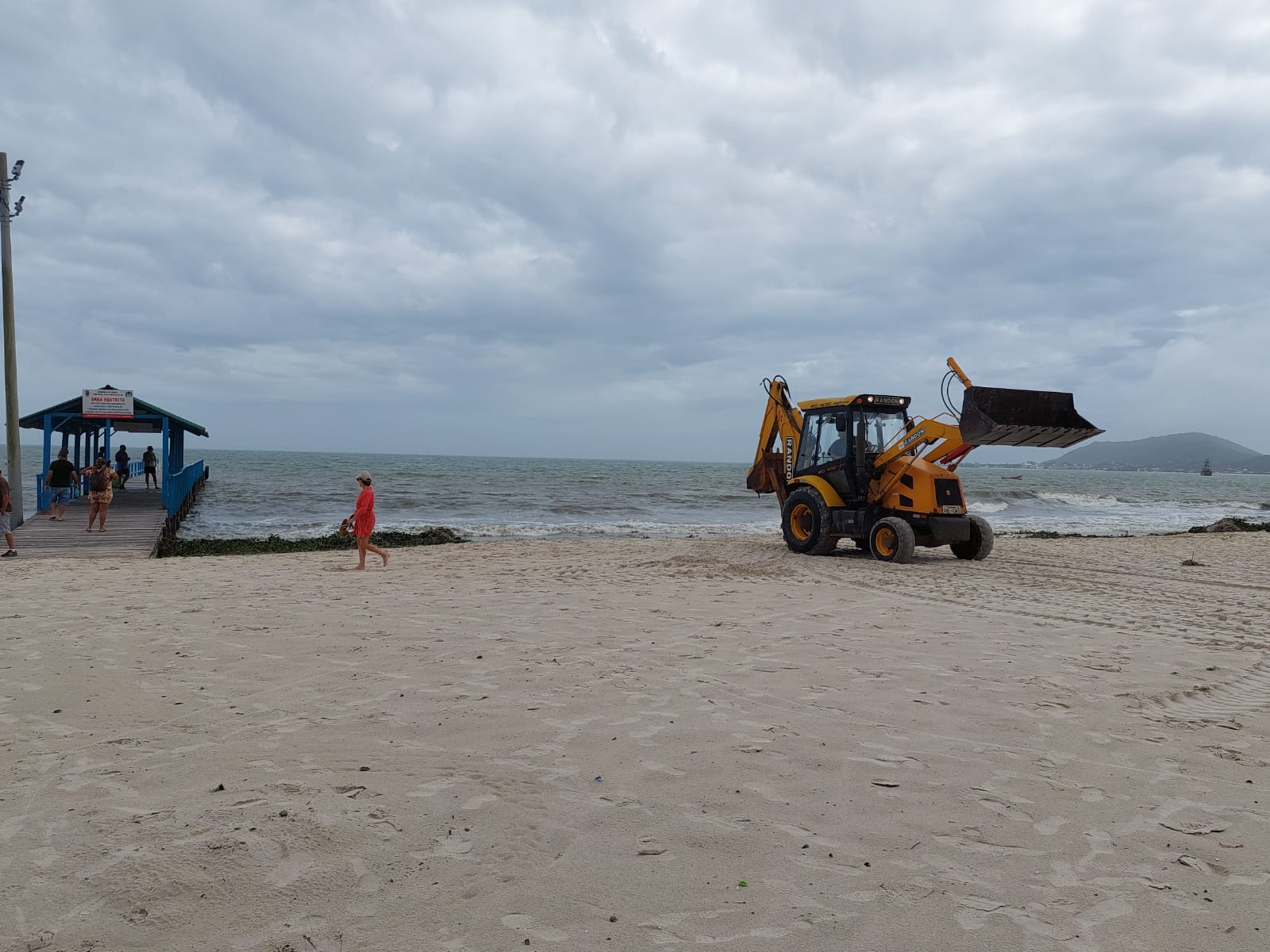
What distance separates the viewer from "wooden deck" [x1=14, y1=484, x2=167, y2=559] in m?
14.2

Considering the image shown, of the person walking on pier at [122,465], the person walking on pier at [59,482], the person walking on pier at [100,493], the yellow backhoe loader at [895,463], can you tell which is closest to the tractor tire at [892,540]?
the yellow backhoe loader at [895,463]

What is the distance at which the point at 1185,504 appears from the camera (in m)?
44.3

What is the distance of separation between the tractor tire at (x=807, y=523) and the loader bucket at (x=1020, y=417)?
2856 mm

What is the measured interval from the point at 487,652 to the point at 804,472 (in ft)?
30.2

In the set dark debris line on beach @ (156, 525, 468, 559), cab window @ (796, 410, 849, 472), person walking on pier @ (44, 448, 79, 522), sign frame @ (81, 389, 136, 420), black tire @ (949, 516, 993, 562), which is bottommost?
dark debris line on beach @ (156, 525, 468, 559)

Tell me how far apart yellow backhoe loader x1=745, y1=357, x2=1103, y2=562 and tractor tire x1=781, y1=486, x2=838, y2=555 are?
0.05 feet

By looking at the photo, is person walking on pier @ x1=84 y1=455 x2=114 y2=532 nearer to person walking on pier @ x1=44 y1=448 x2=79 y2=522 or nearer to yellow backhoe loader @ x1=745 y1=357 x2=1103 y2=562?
person walking on pier @ x1=44 y1=448 x2=79 y2=522

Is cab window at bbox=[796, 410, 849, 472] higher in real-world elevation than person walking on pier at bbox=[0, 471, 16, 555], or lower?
higher

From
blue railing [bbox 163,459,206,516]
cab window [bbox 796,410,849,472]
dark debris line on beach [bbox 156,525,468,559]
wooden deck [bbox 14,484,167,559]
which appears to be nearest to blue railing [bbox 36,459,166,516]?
blue railing [bbox 163,459,206,516]

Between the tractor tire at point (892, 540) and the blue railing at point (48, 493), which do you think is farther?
the blue railing at point (48, 493)

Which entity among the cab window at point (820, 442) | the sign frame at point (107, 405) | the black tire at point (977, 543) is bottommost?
the black tire at point (977, 543)

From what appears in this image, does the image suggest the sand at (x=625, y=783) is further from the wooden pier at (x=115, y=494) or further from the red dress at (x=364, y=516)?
the wooden pier at (x=115, y=494)

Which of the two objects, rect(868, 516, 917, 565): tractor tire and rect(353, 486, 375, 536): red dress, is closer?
rect(353, 486, 375, 536): red dress

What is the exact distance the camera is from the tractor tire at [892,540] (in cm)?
1286
